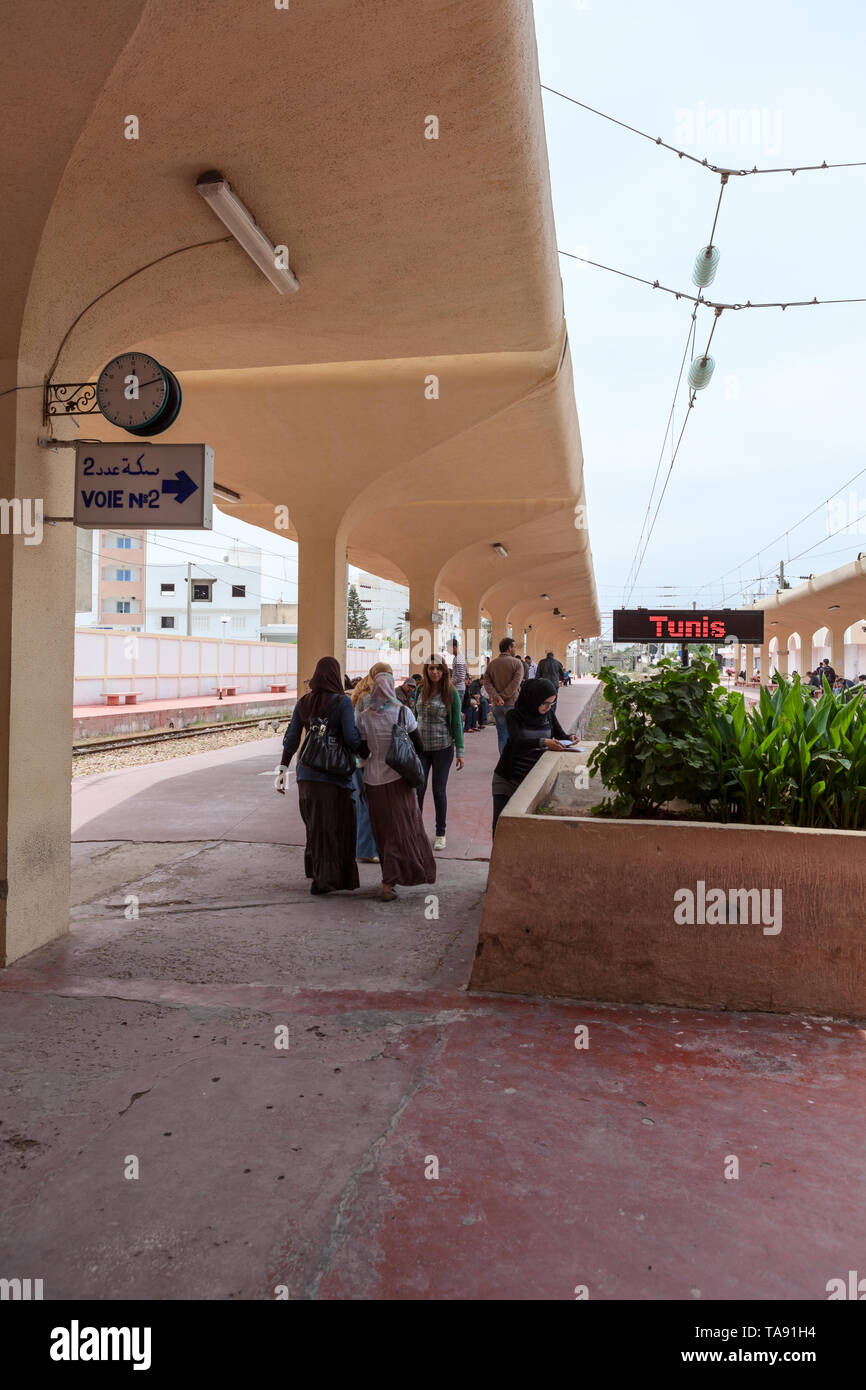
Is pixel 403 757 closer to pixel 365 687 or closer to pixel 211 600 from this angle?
pixel 365 687

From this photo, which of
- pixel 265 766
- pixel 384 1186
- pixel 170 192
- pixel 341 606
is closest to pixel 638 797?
pixel 384 1186

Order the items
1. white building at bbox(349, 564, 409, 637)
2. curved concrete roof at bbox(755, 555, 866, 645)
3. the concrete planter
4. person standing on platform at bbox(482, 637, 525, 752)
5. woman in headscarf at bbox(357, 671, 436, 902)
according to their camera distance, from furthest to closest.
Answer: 1. white building at bbox(349, 564, 409, 637)
2. curved concrete roof at bbox(755, 555, 866, 645)
3. person standing on platform at bbox(482, 637, 525, 752)
4. woman in headscarf at bbox(357, 671, 436, 902)
5. the concrete planter

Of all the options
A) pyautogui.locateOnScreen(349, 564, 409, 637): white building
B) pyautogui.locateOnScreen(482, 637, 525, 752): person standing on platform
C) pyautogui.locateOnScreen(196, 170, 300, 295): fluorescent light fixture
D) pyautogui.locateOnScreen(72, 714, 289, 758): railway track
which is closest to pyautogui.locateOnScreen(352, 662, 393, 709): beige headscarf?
pyautogui.locateOnScreen(196, 170, 300, 295): fluorescent light fixture

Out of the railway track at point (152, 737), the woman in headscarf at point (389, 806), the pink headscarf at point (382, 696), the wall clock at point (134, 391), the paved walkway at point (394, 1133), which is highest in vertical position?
the wall clock at point (134, 391)

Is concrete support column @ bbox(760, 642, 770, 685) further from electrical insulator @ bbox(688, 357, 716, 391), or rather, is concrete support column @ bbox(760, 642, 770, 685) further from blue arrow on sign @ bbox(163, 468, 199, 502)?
blue arrow on sign @ bbox(163, 468, 199, 502)

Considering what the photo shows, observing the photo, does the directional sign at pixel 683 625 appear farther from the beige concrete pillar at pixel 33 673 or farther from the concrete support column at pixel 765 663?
the concrete support column at pixel 765 663

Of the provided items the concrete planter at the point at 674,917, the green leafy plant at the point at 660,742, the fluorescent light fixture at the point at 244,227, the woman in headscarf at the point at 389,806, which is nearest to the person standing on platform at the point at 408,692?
the woman in headscarf at the point at 389,806

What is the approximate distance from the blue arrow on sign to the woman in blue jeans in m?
3.17

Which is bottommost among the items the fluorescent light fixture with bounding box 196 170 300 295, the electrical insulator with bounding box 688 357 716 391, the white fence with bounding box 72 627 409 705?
the white fence with bounding box 72 627 409 705

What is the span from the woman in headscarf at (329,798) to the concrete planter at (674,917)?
1.97m

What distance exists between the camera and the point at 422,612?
19844mm

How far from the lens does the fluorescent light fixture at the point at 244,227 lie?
4.53 meters

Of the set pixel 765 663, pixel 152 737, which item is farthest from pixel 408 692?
pixel 765 663

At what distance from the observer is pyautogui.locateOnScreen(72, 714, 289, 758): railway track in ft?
57.6
